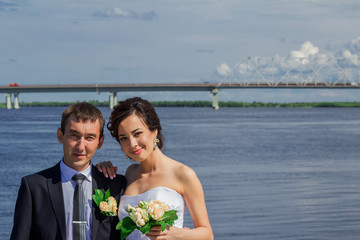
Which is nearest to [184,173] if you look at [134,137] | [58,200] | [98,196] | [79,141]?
[134,137]

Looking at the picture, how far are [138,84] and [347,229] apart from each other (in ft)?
289

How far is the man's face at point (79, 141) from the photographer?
3.56 metres

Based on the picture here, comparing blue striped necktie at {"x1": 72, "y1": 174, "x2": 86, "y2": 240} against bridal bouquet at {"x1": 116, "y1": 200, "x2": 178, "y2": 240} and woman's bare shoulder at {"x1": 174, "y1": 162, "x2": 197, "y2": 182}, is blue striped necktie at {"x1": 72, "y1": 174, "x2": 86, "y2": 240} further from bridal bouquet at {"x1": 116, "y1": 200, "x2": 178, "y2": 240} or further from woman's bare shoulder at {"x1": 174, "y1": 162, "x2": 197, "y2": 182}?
woman's bare shoulder at {"x1": 174, "y1": 162, "x2": 197, "y2": 182}

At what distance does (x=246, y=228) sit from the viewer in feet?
43.4

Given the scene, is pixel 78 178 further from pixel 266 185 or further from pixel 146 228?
pixel 266 185

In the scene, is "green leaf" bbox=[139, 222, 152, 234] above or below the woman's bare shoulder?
below

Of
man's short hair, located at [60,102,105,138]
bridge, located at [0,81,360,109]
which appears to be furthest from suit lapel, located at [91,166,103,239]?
bridge, located at [0,81,360,109]

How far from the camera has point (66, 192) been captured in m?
3.55

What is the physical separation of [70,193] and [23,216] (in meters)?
0.30

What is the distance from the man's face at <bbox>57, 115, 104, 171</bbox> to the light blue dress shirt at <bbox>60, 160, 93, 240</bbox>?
1.5 inches

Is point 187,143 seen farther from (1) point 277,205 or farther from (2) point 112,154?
(1) point 277,205

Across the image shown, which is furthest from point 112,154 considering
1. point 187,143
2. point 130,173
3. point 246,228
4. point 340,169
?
point 130,173

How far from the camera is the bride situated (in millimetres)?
3771

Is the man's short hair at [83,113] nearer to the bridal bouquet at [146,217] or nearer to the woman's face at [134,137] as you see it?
the woman's face at [134,137]
